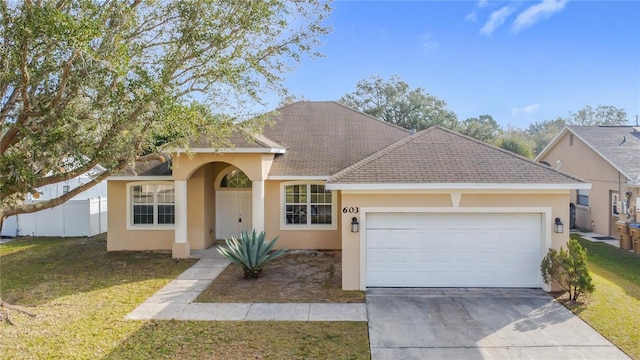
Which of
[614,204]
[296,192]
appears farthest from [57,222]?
[614,204]

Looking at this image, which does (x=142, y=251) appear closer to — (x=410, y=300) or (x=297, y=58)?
(x=297, y=58)

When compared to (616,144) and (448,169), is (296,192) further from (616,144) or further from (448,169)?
(616,144)

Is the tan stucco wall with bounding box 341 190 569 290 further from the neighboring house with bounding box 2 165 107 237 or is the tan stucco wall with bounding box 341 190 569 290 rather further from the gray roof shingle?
the neighboring house with bounding box 2 165 107 237

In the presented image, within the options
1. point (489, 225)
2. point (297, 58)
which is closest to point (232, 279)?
point (297, 58)

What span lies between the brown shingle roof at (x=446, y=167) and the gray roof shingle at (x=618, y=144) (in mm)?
9048

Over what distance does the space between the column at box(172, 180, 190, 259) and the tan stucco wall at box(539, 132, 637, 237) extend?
18005 mm

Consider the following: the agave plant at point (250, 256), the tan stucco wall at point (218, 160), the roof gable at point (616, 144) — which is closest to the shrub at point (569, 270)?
the agave plant at point (250, 256)

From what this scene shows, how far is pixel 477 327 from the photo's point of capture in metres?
7.27

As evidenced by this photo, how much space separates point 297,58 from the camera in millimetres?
10062

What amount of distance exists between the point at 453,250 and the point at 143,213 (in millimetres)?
11623

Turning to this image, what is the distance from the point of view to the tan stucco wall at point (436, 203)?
9.36m

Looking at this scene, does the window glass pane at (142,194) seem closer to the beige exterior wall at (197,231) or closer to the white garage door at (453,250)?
the beige exterior wall at (197,231)

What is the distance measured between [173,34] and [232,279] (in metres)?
6.60

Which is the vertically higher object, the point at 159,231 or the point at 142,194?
the point at 142,194
